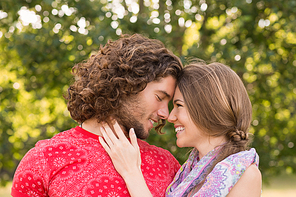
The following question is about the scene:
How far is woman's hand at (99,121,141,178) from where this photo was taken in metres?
2.05

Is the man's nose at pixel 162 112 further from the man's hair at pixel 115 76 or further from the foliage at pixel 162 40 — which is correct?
the foliage at pixel 162 40

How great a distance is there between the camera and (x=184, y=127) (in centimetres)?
233

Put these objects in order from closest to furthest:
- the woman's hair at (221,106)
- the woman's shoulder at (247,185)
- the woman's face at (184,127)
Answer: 1. the woman's shoulder at (247,185)
2. the woman's hair at (221,106)
3. the woman's face at (184,127)

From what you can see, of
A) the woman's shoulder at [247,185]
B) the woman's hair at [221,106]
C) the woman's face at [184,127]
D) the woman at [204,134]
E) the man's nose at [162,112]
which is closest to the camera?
the woman's shoulder at [247,185]

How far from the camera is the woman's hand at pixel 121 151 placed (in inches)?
80.6

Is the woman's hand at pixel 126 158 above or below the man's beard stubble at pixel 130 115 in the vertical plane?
below

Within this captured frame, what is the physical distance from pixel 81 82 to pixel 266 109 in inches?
177

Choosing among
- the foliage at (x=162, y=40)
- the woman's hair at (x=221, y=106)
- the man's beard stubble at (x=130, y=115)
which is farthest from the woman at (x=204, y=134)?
the foliage at (x=162, y=40)

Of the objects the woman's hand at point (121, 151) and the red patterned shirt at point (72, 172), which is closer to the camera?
the red patterned shirt at point (72, 172)

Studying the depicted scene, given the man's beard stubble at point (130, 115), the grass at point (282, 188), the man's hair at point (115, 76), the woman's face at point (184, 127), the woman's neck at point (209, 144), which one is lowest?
the grass at point (282, 188)

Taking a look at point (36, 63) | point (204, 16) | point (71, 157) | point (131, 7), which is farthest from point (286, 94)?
point (71, 157)

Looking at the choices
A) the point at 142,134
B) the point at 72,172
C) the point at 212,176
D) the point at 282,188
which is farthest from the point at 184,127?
the point at 282,188

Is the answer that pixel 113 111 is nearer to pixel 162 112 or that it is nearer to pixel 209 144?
pixel 162 112

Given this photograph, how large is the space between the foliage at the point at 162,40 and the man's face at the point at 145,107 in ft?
3.88
